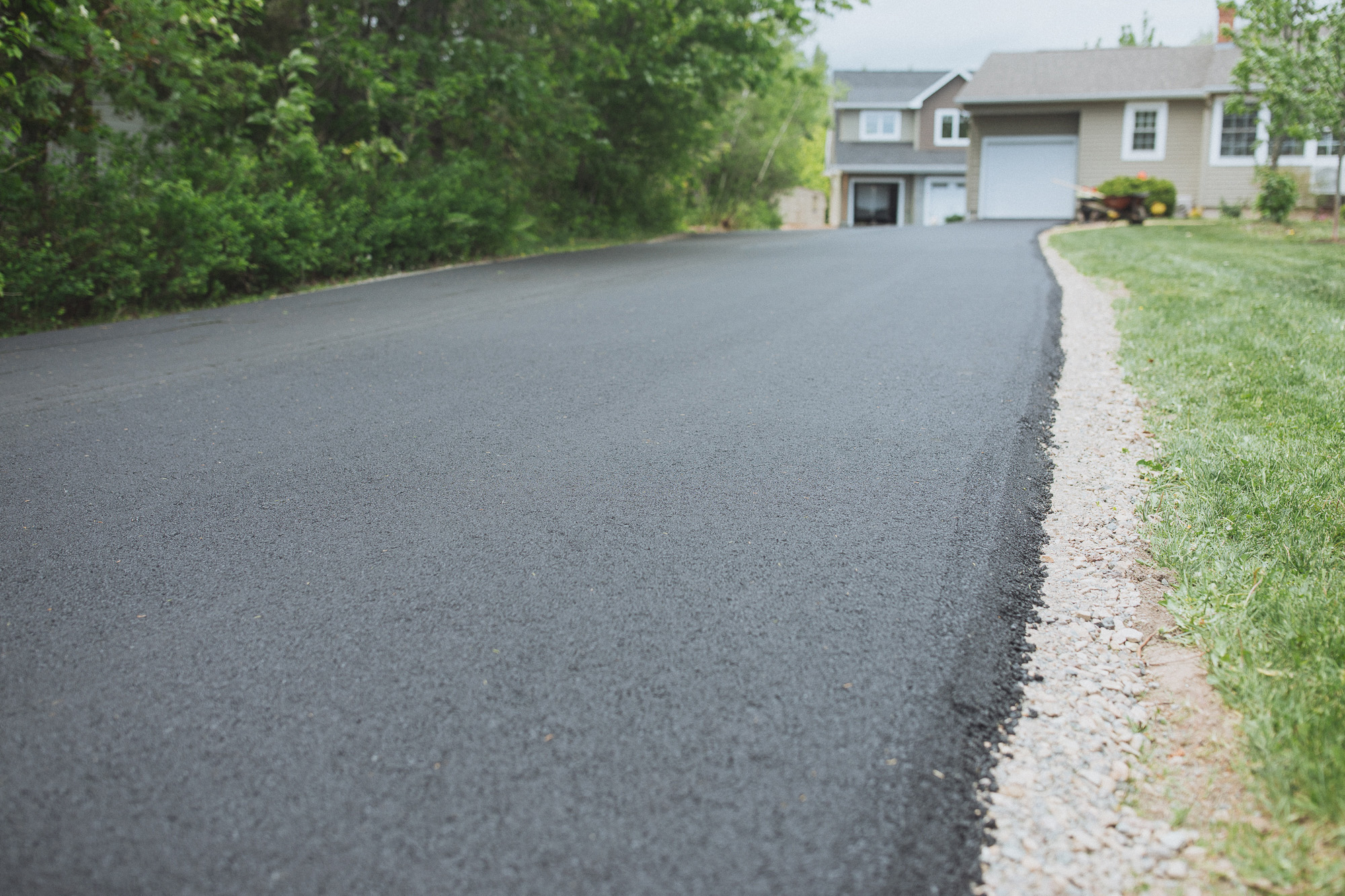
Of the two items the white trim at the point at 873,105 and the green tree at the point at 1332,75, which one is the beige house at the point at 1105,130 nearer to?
the white trim at the point at 873,105

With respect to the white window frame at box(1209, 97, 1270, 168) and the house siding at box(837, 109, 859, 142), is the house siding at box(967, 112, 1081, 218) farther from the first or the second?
the house siding at box(837, 109, 859, 142)

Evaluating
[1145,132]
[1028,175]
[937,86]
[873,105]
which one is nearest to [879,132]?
[873,105]

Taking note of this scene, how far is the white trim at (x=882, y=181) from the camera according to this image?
1442 inches

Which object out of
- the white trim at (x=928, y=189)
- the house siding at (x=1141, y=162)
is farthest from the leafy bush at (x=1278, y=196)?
the white trim at (x=928, y=189)

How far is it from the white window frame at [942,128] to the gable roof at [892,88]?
0.86 metres

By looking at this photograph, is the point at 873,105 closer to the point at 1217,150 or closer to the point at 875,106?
the point at 875,106

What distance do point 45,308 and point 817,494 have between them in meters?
7.63

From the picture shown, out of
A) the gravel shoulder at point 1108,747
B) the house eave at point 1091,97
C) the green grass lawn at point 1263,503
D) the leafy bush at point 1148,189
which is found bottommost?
the gravel shoulder at point 1108,747

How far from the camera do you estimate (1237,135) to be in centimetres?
2480

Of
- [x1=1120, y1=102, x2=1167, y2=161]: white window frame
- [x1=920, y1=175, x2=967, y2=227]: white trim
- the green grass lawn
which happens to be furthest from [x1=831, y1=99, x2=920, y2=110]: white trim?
the green grass lawn

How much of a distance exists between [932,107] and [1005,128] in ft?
35.5

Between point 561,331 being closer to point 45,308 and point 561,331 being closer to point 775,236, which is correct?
point 45,308

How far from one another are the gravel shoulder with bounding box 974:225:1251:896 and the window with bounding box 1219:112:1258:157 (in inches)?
1034

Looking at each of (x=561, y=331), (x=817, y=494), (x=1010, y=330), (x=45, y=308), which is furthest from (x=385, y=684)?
(x=45, y=308)
